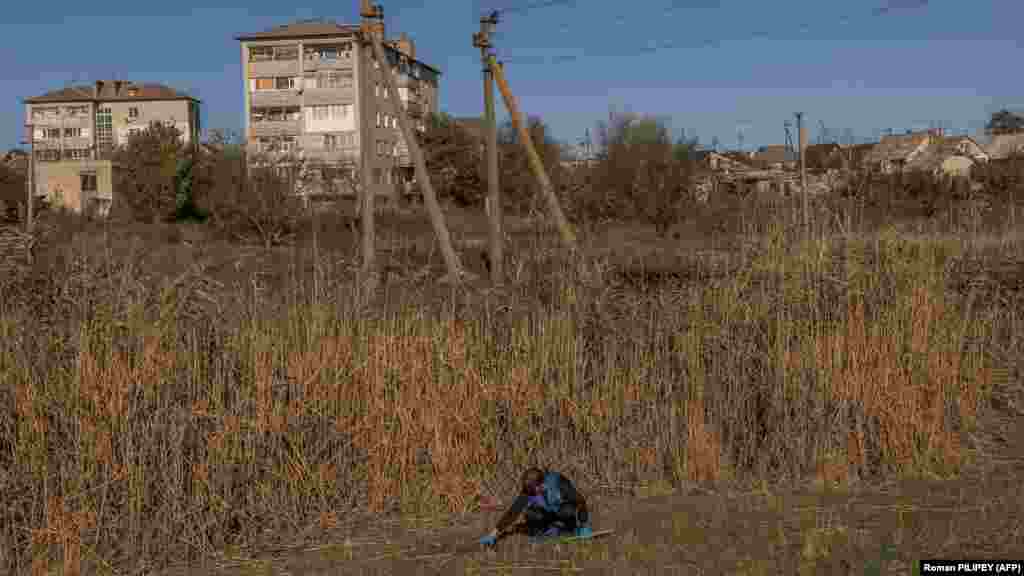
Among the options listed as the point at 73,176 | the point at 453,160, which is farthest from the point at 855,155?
the point at 73,176

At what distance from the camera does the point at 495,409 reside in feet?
22.8

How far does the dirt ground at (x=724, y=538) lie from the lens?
16.2 ft

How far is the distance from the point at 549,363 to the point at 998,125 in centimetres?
8618

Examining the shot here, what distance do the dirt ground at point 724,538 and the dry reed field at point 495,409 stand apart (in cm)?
3

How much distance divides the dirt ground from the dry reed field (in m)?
0.03

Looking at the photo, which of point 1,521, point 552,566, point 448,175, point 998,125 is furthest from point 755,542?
point 998,125

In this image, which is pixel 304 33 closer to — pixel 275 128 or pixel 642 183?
pixel 275 128

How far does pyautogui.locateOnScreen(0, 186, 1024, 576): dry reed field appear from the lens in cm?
575

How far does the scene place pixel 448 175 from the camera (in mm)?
55469

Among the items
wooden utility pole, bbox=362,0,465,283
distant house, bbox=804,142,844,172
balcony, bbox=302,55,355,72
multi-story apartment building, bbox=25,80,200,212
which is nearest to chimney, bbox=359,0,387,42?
wooden utility pole, bbox=362,0,465,283

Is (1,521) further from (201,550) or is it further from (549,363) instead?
(549,363)

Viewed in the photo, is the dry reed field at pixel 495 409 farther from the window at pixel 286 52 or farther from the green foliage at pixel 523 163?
the window at pixel 286 52

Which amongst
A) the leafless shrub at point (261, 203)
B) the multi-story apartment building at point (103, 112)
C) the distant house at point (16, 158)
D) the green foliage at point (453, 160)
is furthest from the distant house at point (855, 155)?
the multi-story apartment building at point (103, 112)

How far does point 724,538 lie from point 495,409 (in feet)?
6.59
